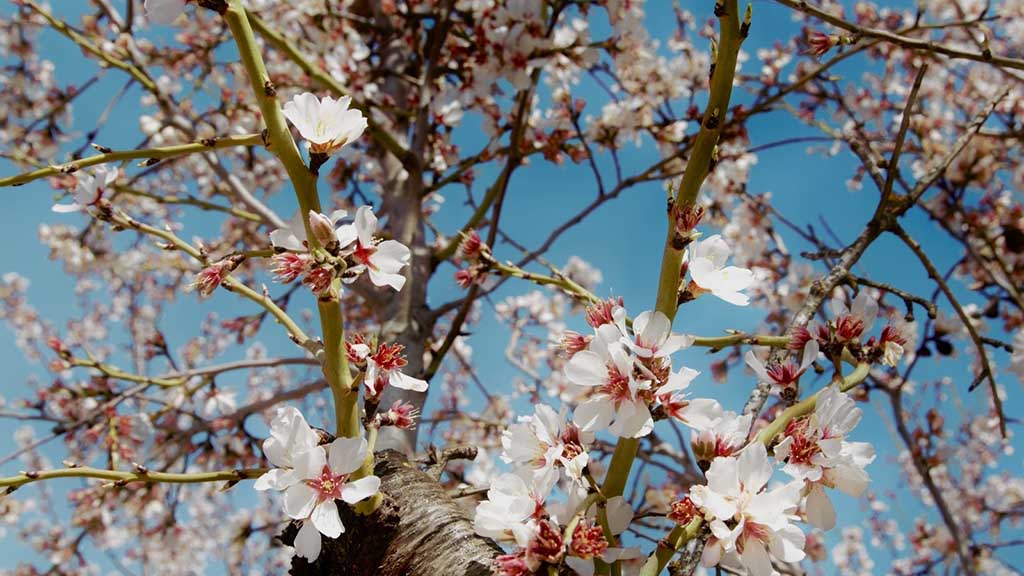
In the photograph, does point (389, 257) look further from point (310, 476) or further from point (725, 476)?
point (725, 476)

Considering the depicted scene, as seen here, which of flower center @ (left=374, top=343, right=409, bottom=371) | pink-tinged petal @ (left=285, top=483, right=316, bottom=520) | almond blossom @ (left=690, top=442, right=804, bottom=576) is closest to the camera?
almond blossom @ (left=690, top=442, right=804, bottom=576)

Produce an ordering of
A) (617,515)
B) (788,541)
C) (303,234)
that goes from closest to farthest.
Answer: (788,541) < (617,515) < (303,234)

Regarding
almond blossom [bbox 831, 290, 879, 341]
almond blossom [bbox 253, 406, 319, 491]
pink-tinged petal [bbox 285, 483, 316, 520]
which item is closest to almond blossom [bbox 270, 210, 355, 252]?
almond blossom [bbox 253, 406, 319, 491]

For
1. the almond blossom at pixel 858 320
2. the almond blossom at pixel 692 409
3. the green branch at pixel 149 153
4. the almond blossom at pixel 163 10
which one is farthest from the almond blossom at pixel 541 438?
the almond blossom at pixel 163 10

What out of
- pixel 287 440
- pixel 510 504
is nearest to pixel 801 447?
pixel 510 504

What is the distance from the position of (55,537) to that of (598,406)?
602 centimetres

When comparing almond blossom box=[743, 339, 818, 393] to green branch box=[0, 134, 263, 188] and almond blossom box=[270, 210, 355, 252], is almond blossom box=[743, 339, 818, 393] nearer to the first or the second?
almond blossom box=[270, 210, 355, 252]

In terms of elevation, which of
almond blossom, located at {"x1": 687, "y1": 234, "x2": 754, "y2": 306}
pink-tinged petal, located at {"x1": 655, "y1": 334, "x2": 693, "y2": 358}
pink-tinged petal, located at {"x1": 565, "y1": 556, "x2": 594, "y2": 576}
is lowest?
pink-tinged petal, located at {"x1": 565, "y1": 556, "x2": 594, "y2": 576}

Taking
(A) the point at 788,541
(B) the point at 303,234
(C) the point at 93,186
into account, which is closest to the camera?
(A) the point at 788,541

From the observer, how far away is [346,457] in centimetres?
94

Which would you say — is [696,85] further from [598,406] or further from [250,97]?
[598,406]

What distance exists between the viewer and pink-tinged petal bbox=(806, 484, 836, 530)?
3.01 feet

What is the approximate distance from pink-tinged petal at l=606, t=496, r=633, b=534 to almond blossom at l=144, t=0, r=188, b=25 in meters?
1.03

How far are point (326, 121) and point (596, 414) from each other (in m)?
0.59
